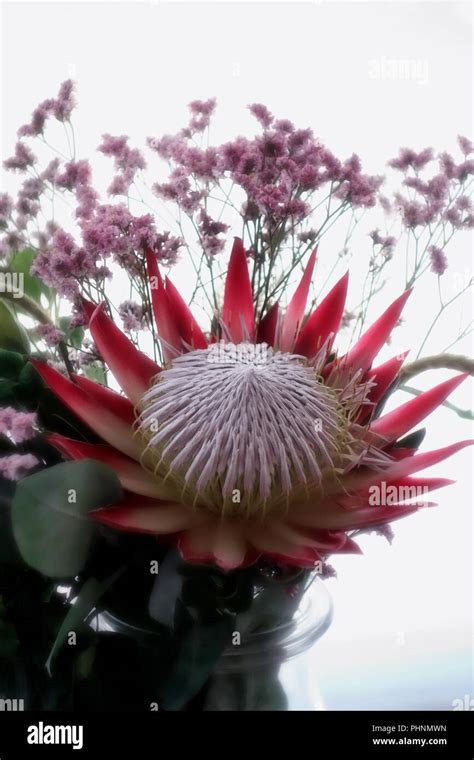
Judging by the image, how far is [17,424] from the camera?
0.51m

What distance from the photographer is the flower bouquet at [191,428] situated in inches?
20.4

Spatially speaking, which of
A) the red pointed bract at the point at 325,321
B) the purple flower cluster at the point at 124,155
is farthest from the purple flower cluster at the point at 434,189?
the purple flower cluster at the point at 124,155

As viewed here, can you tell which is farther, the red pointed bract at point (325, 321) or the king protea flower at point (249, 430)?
the red pointed bract at point (325, 321)

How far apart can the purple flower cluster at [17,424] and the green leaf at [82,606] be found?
0.10 metres

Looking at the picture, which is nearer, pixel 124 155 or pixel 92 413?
pixel 92 413

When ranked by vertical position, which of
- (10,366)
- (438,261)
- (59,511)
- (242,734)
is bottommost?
(242,734)

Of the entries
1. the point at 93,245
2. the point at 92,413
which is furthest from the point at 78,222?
the point at 92,413

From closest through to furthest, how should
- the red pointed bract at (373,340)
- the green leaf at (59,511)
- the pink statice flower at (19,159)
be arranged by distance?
the green leaf at (59,511) → the red pointed bract at (373,340) → the pink statice flower at (19,159)

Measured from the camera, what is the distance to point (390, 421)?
1.93ft

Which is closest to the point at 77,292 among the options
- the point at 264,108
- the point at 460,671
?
the point at 264,108

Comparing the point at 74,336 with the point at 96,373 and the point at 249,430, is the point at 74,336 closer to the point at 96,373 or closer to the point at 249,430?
the point at 96,373

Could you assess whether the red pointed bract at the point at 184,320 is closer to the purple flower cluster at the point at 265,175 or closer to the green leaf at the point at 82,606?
the purple flower cluster at the point at 265,175

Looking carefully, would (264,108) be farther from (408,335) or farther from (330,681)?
(330,681)

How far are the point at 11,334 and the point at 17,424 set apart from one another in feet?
0.39
